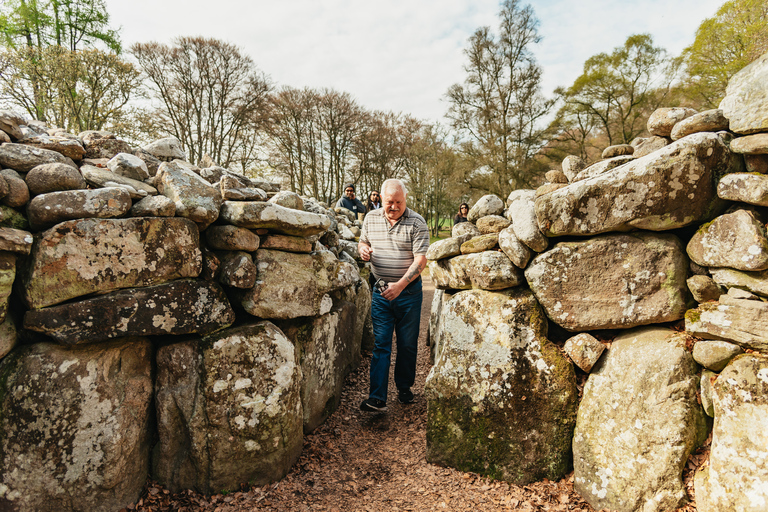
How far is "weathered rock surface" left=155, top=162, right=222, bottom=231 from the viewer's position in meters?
2.96

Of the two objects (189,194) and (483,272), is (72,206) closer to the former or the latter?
(189,194)

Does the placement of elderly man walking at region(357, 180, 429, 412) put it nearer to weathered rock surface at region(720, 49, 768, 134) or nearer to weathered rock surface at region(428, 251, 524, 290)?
weathered rock surface at region(428, 251, 524, 290)

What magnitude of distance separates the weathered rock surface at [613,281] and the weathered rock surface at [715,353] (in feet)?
0.88

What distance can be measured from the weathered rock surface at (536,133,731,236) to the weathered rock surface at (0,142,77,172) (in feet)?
12.8

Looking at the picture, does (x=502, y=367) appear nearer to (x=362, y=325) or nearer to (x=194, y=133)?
(x=362, y=325)

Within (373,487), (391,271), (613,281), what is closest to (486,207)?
(391,271)

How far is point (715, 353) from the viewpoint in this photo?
234 cm

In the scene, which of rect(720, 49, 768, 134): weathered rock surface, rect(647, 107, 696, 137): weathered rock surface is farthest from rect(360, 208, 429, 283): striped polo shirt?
rect(720, 49, 768, 134): weathered rock surface

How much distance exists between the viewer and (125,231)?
266 centimetres

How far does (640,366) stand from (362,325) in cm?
365

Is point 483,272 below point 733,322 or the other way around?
the other way around

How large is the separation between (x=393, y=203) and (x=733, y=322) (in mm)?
2756

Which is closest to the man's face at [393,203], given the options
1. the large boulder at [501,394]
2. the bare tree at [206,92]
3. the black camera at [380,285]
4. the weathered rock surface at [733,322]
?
the black camera at [380,285]

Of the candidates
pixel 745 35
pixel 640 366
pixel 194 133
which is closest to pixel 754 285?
pixel 640 366
